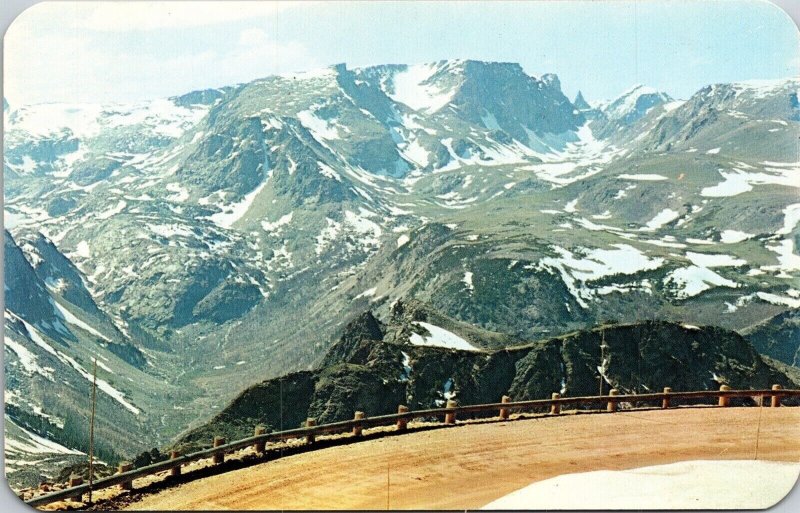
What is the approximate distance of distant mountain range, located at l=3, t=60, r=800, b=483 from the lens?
61.1 ft

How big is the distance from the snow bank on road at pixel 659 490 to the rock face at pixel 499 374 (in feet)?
26.7

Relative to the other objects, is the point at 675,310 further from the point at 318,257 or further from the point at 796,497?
the point at 796,497

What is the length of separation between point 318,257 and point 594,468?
701 inches

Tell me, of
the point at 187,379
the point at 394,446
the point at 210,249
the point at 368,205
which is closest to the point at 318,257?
the point at 368,205

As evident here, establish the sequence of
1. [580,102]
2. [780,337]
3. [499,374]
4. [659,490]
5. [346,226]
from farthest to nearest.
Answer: [346,226] < [499,374] < [780,337] < [580,102] < [659,490]

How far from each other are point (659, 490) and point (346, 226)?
19.9m

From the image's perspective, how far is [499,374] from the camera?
22641 mm

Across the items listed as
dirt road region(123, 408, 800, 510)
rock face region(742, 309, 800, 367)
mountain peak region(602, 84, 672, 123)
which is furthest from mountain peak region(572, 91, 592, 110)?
rock face region(742, 309, 800, 367)

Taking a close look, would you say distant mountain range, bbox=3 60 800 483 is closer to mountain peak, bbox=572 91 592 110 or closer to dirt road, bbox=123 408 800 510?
mountain peak, bbox=572 91 592 110

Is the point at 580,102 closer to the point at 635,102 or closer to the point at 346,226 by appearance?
the point at 635,102

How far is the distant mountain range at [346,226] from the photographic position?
18.6 metres

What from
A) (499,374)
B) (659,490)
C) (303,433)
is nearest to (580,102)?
(659,490)

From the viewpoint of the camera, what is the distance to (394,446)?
1139 cm

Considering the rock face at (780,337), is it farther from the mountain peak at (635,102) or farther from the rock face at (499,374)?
the mountain peak at (635,102)
